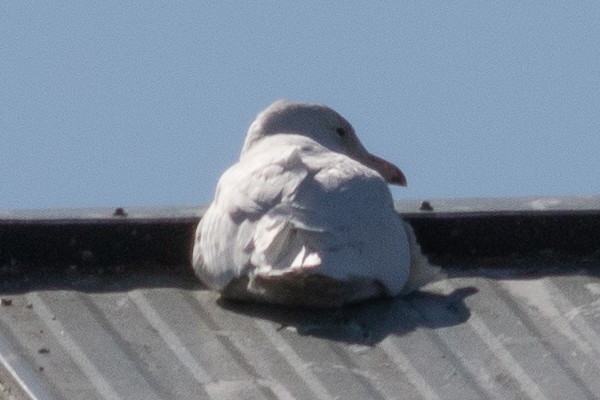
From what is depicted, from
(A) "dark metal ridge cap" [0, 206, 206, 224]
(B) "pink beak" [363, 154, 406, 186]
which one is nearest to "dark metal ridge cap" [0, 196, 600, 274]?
(A) "dark metal ridge cap" [0, 206, 206, 224]

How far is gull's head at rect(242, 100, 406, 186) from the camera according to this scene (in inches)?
323

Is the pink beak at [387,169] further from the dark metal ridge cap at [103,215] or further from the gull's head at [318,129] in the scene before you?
the dark metal ridge cap at [103,215]

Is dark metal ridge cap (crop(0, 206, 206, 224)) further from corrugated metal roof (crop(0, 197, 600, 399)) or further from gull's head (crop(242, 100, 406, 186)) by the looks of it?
gull's head (crop(242, 100, 406, 186))

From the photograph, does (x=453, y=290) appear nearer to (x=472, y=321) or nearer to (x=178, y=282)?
(x=472, y=321)

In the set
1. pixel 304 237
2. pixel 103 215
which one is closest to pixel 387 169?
pixel 103 215

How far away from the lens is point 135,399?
5359 mm

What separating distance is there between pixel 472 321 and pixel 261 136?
2162mm

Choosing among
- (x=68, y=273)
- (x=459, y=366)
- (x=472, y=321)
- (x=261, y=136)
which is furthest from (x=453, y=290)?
(x=261, y=136)

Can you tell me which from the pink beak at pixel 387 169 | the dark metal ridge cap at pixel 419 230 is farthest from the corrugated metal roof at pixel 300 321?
the pink beak at pixel 387 169

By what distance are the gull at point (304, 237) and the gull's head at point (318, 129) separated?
1.19 meters

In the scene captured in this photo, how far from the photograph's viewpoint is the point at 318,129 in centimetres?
836

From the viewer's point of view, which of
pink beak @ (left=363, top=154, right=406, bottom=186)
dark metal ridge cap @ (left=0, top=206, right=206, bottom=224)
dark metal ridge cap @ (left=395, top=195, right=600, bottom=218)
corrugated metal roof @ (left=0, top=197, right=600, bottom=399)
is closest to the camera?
corrugated metal roof @ (left=0, top=197, right=600, bottom=399)

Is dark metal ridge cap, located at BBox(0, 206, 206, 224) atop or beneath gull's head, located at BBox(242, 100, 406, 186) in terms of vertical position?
atop

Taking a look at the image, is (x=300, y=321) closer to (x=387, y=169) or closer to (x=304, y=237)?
(x=304, y=237)
